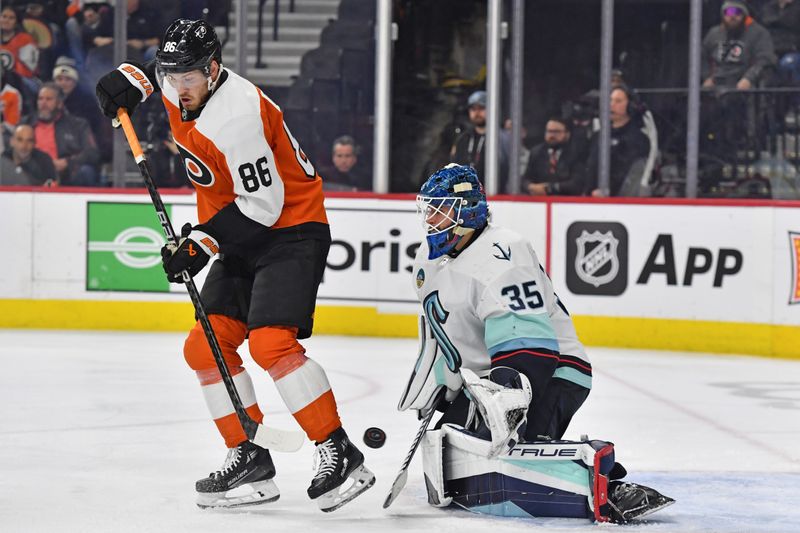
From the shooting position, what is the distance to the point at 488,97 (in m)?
7.36

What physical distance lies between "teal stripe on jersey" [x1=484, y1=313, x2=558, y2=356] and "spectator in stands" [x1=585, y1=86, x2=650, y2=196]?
437 cm

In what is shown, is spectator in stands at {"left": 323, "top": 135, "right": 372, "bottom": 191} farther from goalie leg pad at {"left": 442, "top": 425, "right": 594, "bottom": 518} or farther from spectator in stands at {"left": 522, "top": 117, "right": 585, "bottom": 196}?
goalie leg pad at {"left": 442, "top": 425, "right": 594, "bottom": 518}

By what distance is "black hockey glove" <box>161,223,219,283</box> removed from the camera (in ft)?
9.64

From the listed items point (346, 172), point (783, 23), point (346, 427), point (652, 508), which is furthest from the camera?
point (346, 172)

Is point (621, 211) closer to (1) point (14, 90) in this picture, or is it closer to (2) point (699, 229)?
(2) point (699, 229)

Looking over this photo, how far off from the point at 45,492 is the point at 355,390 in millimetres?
1976

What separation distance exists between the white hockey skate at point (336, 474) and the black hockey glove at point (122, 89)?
920mm

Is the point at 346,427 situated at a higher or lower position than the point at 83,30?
lower

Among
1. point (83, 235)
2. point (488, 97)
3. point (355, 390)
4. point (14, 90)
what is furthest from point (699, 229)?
point (14, 90)

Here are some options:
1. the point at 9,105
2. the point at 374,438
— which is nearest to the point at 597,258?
the point at 9,105

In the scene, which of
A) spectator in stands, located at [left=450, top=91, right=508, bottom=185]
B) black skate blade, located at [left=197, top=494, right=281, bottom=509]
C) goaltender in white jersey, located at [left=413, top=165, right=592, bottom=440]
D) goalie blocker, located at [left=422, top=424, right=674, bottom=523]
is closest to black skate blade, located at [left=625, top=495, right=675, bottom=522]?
goalie blocker, located at [left=422, top=424, right=674, bottom=523]

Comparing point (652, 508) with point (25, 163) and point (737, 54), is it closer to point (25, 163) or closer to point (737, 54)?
point (737, 54)

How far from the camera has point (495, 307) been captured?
2.80 metres

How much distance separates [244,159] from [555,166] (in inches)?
175
